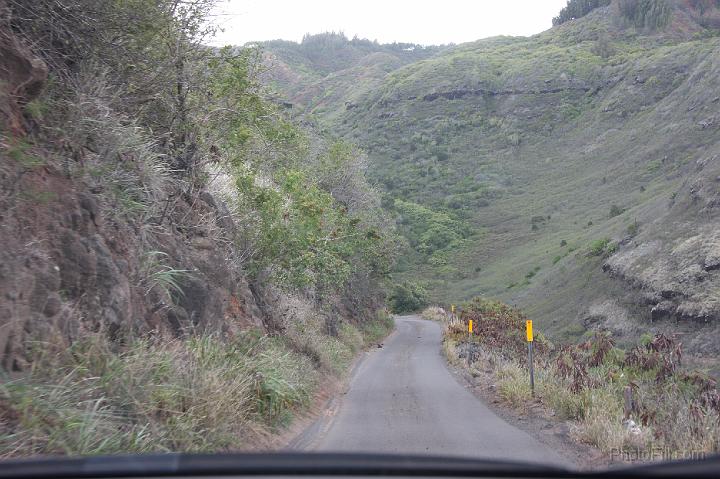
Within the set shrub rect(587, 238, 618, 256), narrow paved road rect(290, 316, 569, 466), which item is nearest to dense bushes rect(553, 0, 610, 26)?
shrub rect(587, 238, 618, 256)

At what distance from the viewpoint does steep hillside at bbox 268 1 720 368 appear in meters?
32.6

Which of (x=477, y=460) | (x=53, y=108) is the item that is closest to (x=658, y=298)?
(x=53, y=108)

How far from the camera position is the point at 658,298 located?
96.1 ft

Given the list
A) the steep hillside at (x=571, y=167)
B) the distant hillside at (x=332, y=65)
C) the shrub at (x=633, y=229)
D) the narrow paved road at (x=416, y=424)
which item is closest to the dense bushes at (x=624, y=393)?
the narrow paved road at (x=416, y=424)

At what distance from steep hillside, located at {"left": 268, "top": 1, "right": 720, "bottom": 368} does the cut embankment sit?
66.4 feet

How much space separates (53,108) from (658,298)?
86.8ft

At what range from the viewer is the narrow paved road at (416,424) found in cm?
921

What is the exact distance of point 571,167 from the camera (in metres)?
70.7

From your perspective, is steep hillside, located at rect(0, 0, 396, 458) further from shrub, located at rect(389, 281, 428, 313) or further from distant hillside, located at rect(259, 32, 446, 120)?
distant hillside, located at rect(259, 32, 446, 120)

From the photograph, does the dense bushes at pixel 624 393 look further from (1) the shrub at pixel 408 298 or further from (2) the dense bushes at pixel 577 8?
(2) the dense bushes at pixel 577 8

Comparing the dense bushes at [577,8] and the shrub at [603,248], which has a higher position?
the dense bushes at [577,8]

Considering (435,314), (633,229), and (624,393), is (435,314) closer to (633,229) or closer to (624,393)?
(633,229)

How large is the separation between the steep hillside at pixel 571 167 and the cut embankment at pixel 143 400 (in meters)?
20.2

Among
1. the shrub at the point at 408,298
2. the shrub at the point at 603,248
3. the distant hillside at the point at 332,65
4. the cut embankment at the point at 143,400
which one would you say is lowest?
the shrub at the point at 408,298
